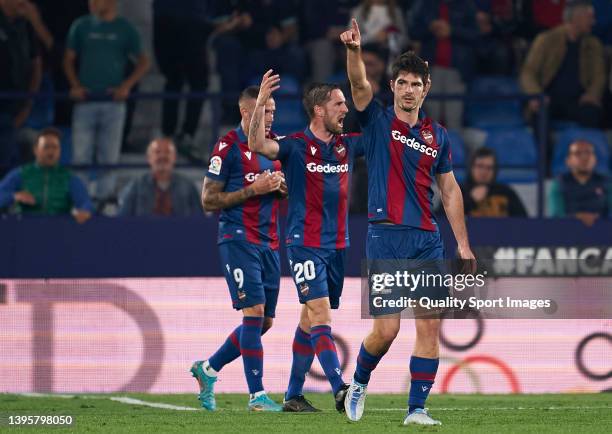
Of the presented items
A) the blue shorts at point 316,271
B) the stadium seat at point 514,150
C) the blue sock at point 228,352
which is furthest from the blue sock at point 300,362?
the stadium seat at point 514,150

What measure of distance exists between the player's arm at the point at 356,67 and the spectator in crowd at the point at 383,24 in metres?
7.06

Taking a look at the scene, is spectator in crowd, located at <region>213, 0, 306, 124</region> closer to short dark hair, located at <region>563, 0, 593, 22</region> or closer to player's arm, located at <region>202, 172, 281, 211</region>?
short dark hair, located at <region>563, 0, 593, 22</region>

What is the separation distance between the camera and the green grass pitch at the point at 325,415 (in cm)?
861

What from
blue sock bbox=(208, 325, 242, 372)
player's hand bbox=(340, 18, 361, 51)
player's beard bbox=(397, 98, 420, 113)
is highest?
player's hand bbox=(340, 18, 361, 51)

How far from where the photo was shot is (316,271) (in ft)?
32.7

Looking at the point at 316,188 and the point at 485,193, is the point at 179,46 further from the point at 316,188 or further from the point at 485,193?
the point at 316,188

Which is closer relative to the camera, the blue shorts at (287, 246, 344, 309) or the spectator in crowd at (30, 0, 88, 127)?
the blue shorts at (287, 246, 344, 309)

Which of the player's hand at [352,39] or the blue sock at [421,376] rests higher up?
the player's hand at [352,39]

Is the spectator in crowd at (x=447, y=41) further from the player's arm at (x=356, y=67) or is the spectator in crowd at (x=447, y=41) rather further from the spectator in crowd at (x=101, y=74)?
the player's arm at (x=356, y=67)

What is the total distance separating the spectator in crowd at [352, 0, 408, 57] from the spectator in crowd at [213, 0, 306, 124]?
2.47 feet

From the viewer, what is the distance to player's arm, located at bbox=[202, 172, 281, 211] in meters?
10.3

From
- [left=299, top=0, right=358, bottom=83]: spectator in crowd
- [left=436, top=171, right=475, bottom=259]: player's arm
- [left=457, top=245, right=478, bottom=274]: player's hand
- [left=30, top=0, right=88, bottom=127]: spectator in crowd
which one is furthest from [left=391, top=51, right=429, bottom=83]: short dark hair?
[left=30, top=0, right=88, bottom=127]: spectator in crowd

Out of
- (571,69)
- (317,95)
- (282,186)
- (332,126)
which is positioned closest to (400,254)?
(332,126)

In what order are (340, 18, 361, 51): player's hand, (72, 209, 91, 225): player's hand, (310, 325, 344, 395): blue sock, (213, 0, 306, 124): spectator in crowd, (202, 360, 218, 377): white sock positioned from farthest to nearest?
(213, 0, 306, 124): spectator in crowd, (72, 209, 91, 225): player's hand, (202, 360, 218, 377): white sock, (310, 325, 344, 395): blue sock, (340, 18, 361, 51): player's hand
